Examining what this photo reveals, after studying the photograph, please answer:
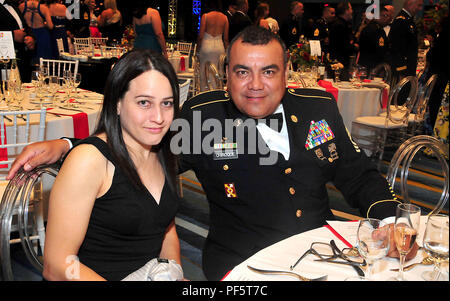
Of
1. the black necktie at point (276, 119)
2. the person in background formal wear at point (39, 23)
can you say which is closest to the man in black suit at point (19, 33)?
the person in background formal wear at point (39, 23)

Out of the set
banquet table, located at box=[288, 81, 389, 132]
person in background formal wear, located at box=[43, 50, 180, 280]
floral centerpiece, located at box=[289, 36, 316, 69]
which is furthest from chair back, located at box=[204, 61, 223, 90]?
person in background formal wear, located at box=[43, 50, 180, 280]

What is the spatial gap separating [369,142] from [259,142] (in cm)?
401

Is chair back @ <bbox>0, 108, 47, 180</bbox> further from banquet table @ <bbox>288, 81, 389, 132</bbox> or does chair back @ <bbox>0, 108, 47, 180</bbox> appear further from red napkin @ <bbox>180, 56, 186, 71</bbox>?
red napkin @ <bbox>180, 56, 186, 71</bbox>

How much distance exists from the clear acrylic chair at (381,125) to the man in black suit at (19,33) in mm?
3713

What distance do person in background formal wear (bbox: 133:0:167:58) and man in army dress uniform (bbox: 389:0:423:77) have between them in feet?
10.9

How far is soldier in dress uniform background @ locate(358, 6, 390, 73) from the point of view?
258 inches

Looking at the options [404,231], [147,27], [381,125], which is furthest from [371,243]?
[147,27]

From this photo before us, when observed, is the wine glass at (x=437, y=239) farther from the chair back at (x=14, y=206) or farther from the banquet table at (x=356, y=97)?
the banquet table at (x=356, y=97)

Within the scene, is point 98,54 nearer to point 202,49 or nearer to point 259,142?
point 202,49

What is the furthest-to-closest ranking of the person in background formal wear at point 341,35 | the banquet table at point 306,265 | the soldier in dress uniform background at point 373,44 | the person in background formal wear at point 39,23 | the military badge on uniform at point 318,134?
the person in background formal wear at point 341,35 → the person in background formal wear at point 39,23 → the soldier in dress uniform background at point 373,44 → the military badge on uniform at point 318,134 → the banquet table at point 306,265

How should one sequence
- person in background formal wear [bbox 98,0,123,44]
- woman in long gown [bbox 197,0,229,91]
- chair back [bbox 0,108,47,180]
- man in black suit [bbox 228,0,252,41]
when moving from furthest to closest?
person in background formal wear [bbox 98,0,123,44], man in black suit [bbox 228,0,252,41], woman in long gown [bbox 197,0,229,91], chair back [bbox 0,108,47,180]

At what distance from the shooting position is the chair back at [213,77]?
5.10m

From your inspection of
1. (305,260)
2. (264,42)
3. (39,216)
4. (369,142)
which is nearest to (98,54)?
(369,142)
